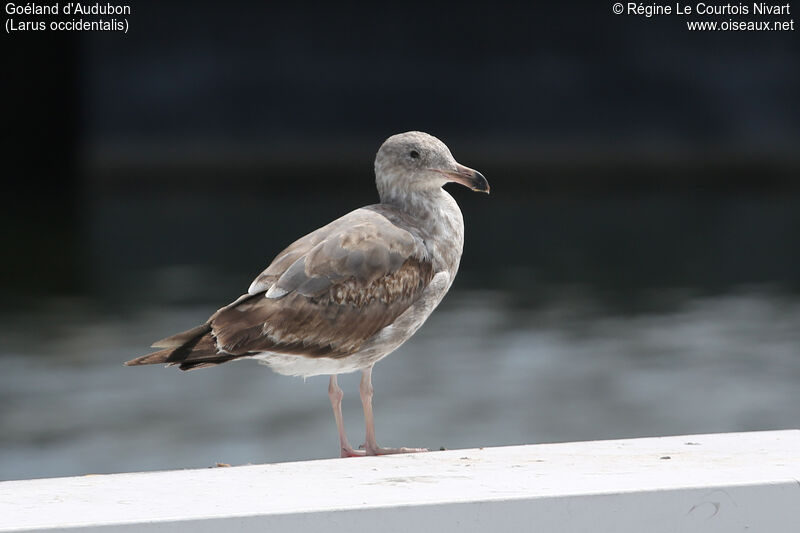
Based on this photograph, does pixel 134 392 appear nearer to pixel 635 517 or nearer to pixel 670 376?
pixel 670 376

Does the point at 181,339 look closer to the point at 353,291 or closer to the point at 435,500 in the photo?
the point at 353,291

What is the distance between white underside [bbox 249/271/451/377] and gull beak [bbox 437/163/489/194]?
1.16 feet

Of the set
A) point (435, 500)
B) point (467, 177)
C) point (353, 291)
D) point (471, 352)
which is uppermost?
point (467, 177)

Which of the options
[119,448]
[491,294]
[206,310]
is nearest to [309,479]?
[119,448]

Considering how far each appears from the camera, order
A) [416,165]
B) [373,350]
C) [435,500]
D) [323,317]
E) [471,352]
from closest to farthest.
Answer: [435,500]
[323,317]
[373,350]
[416,165]
[471,352]

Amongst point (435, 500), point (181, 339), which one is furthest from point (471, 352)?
point (435, 500)

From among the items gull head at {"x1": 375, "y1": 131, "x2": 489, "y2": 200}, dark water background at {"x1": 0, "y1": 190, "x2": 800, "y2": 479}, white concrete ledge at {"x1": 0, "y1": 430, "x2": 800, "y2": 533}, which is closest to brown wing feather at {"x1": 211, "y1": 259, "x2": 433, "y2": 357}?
gull head at {"x1": 375, "y1": 131, "x2": 489, "y2": 200}

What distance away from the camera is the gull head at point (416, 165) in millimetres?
4500

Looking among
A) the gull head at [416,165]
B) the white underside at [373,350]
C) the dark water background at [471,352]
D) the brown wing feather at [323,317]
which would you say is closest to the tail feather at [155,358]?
the brown wing feather at [323,317]

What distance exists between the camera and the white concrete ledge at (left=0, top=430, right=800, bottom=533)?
260 cm

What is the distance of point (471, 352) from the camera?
463 inches

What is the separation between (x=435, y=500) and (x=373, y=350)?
1752 millimetres

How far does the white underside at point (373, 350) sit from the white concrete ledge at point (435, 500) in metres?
1.21

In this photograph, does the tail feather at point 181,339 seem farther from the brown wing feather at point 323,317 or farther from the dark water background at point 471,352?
the dark water background at point 471,352
